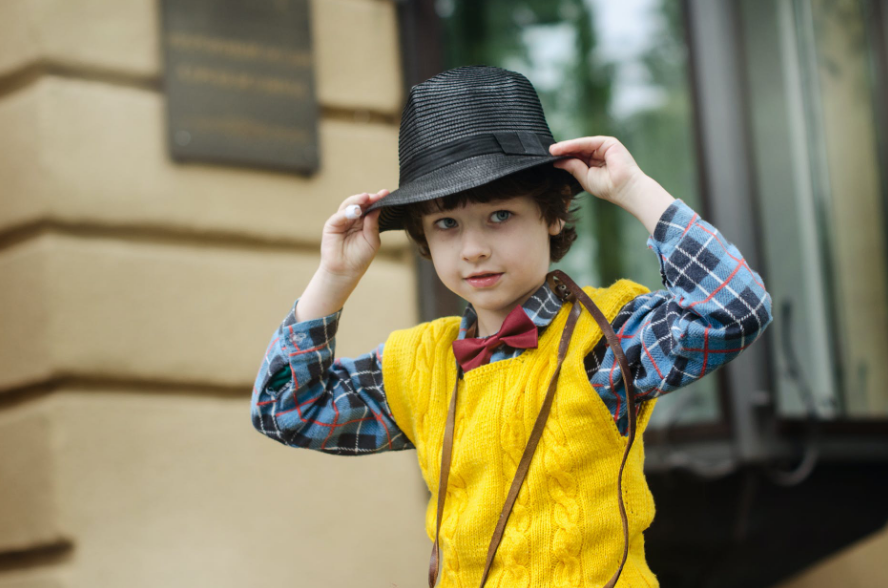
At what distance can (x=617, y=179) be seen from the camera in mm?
1506

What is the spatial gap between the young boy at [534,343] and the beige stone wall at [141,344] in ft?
4.38

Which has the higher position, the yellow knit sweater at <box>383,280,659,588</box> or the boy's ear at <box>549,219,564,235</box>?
the boy's ear at <box>549,219,564,235</box>

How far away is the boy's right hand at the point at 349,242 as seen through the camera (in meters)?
1.73

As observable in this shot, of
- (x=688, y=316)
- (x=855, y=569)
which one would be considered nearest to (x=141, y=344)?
(x=688, y=316)

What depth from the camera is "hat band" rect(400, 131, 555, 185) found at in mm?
1553

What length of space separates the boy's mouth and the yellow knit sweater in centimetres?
14

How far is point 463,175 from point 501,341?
305 mm

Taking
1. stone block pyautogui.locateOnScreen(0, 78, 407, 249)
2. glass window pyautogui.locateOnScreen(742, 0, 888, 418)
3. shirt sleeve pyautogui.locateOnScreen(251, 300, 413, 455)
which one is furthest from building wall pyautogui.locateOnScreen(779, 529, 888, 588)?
shirt sleeve pyautogui.locateOnScreen(251, 300, 413, 455)

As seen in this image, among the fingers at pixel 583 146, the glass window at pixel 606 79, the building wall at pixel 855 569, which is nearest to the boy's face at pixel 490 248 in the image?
the fingers at pixel 583 146

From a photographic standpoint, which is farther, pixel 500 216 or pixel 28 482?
pixel 28 482

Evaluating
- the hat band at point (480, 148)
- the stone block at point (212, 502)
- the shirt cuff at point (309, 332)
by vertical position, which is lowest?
the stone block at point (212, 502)

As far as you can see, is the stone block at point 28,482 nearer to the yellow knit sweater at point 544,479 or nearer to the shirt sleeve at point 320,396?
the shirt sleeve at point 320,396

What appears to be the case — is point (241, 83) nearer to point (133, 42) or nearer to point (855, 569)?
point (133, 42)

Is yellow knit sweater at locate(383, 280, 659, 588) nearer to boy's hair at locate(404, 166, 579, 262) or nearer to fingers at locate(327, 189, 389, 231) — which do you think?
boy's hair at locate(404, 166, 579, 262)
